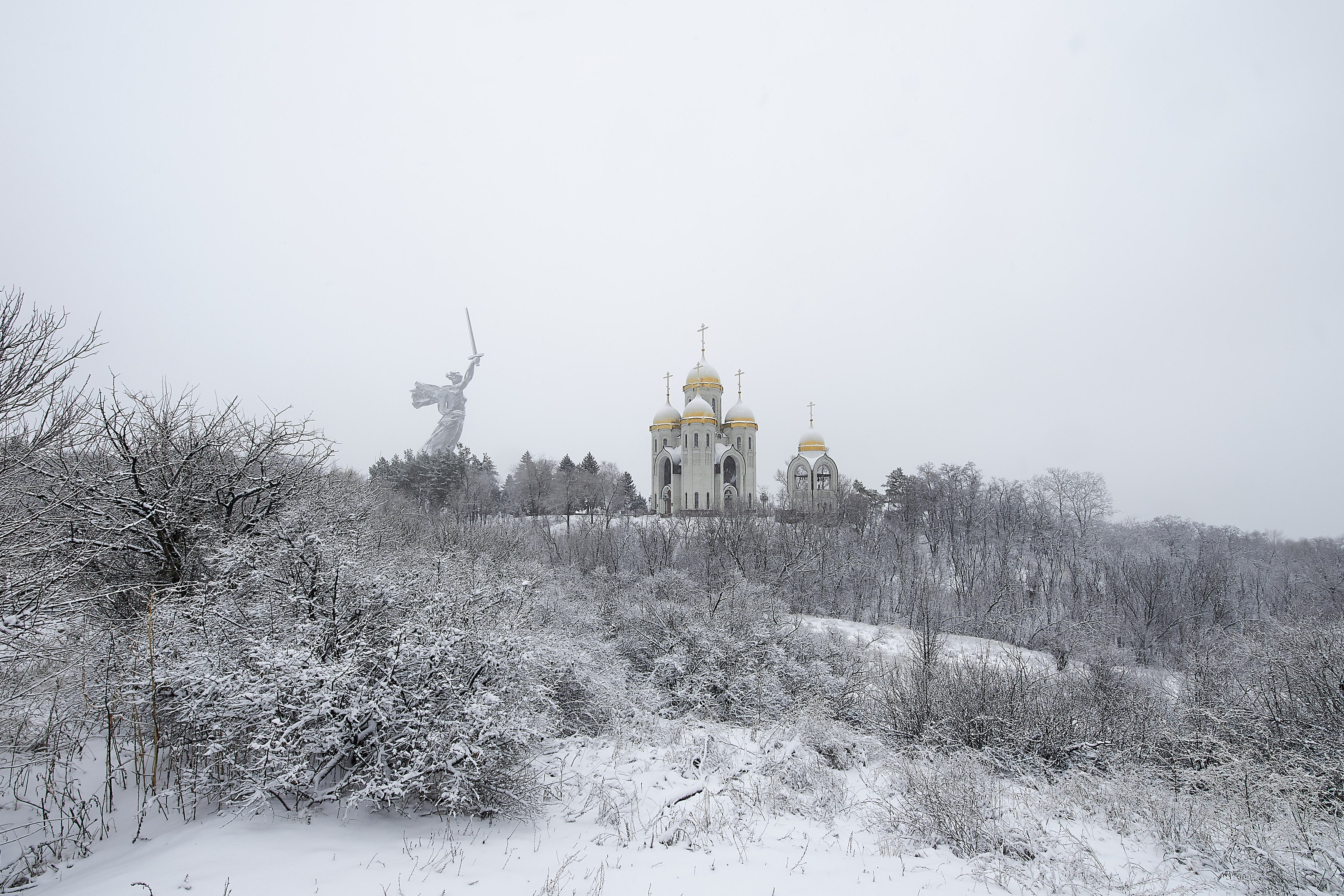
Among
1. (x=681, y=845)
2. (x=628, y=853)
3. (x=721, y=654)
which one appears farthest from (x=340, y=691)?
(x=721, y=654)

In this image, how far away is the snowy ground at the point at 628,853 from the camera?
5.14 metres

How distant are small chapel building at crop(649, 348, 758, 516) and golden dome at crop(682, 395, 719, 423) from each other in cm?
4

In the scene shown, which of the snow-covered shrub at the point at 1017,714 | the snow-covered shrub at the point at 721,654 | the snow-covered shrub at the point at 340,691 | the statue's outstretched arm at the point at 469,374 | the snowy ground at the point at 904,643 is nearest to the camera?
the snow-covered shrub at the point at 340,691

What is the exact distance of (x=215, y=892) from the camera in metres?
4.68

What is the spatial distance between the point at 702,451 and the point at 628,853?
45050mm

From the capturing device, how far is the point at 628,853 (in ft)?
20.6

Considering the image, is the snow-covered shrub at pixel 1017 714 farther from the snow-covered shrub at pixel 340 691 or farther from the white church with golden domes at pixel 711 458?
the white church with golden domes at pixel 711 458

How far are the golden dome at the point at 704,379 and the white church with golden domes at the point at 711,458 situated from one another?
5 centimetres

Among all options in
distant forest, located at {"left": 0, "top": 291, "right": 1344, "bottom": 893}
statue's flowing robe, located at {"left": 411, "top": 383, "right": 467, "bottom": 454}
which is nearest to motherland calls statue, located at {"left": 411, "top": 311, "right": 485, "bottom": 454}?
statue's flowing robe, located at {"left": 411, "top": 383, "right": 467, "bottom": 454}

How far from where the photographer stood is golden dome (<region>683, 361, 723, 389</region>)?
55250mm

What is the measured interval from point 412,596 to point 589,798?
126 inches

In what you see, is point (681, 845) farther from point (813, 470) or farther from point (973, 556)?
point (813, 470)

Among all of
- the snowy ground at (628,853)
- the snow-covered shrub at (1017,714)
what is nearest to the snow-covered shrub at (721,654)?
the snow-covered shrub at (1017,714)

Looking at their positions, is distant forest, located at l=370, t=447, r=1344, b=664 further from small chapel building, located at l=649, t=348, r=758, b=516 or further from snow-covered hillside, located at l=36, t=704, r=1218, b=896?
snow-covered hillside, located at l=36, t=704, r=1218, b=896
